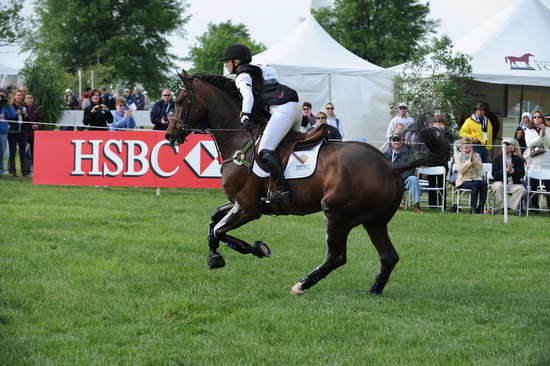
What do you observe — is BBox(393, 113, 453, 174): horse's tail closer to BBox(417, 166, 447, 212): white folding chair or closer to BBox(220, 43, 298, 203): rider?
BBox(220, 43, 298, 203): rider

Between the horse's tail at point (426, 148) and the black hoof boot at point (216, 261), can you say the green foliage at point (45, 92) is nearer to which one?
the black hoof boot at point (216, 261)

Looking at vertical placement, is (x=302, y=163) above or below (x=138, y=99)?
below

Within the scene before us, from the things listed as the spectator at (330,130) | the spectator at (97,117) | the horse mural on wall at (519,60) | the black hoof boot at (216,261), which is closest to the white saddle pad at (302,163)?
the black hoof boot at (216,261)

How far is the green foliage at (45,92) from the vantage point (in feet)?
84.6

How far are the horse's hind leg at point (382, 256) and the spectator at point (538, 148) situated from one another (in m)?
9.00

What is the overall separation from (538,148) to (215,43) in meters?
93.6

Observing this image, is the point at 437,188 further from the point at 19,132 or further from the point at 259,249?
the point at 19,132

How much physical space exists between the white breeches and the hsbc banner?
8.54m

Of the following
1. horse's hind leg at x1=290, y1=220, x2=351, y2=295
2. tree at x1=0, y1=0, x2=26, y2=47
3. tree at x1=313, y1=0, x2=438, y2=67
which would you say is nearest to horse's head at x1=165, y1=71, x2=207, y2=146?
horse's hind leg at x1=290, y1=220, x2=351, y2=295

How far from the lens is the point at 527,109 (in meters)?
26.6

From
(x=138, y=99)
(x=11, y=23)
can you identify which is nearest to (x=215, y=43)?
(x=11, y=23)

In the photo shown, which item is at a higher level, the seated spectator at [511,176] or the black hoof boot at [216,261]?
the seated spectator at [511,176]

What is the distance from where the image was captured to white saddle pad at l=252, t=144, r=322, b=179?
9094 millimetres

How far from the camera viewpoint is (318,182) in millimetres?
9070
